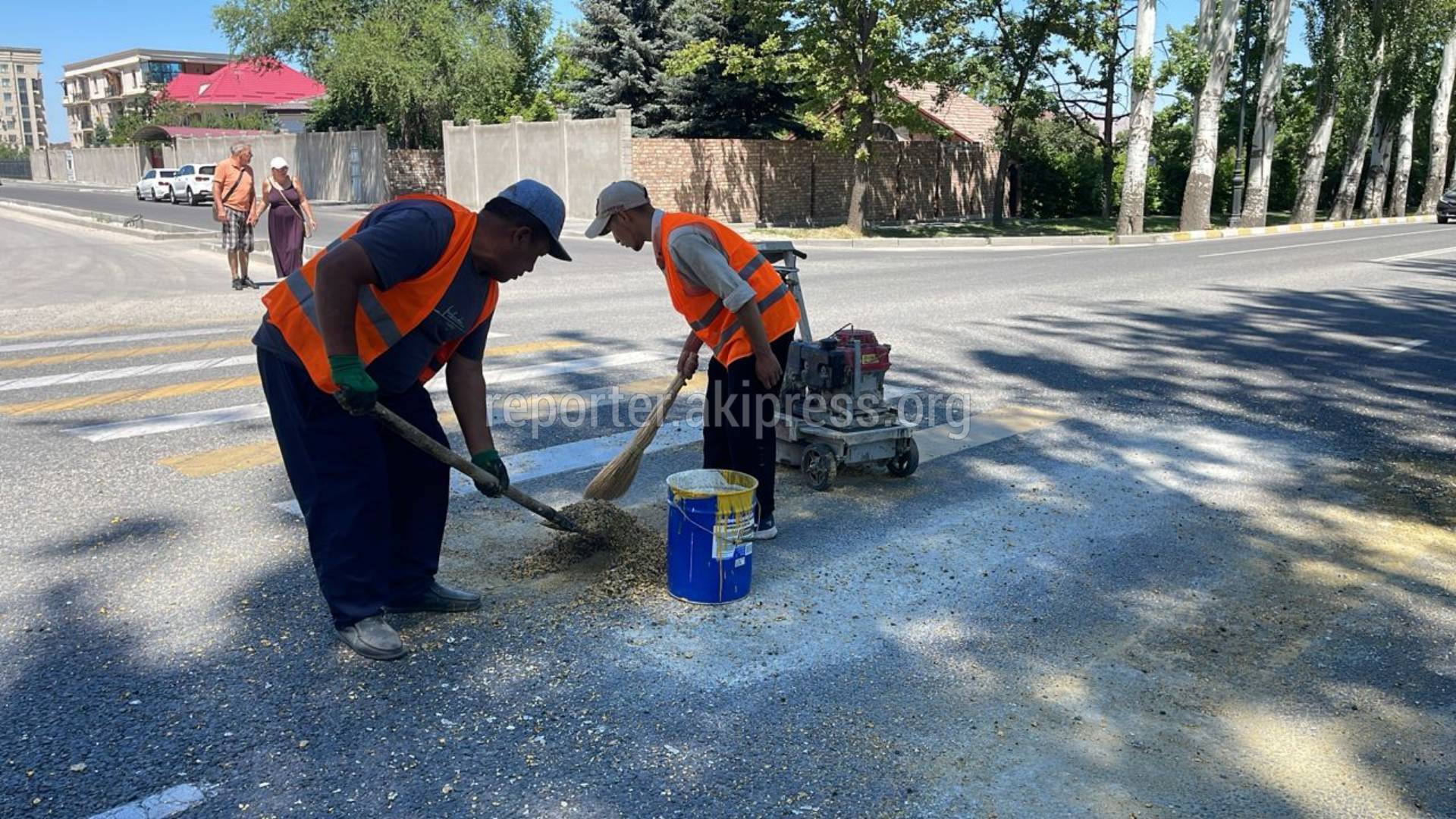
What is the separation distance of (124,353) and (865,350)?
6.82 m

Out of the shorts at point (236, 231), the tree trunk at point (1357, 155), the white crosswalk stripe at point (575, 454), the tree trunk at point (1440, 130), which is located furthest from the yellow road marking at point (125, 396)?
the tree trunk at point (1440, 130)

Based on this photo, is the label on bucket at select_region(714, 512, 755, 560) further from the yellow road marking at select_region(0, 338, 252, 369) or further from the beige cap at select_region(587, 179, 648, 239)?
the yellow road marking at select_region(0, 338, 252, 369)

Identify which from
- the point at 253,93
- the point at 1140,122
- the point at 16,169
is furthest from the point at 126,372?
the point at 16,169

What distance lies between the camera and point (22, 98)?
18125 centimetres

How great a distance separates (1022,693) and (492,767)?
168cm

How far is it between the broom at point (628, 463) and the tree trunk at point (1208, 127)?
25157 millimetres

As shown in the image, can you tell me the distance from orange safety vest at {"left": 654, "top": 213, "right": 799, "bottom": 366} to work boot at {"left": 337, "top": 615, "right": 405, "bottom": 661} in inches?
66.8

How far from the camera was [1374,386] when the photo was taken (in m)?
8.72

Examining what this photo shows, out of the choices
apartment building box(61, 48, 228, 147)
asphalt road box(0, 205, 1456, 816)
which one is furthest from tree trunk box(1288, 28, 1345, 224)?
apartment building box(61, 48, 228, 147)

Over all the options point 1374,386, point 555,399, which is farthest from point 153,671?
point 1374,386

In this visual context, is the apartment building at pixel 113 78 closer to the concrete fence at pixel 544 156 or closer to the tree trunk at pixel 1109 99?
the concrete fence at pixel 544 156

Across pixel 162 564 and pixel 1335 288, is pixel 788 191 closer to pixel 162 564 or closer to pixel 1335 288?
pixel 1335 288

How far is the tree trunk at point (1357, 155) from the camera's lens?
34.2 meters

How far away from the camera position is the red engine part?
224 inches
